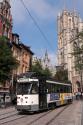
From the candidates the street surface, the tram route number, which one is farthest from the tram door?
the tram route number

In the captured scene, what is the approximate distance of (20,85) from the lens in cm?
3167

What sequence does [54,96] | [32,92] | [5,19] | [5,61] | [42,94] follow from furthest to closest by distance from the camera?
[5,19], [5,61], [54,96], [42,94], [32,92]

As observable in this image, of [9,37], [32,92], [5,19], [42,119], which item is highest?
[5,19]

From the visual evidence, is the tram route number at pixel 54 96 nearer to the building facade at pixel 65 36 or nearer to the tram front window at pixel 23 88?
the tram front window at pixel 23 88

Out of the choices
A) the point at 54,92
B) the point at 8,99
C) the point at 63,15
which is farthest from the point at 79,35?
the point at 63,15

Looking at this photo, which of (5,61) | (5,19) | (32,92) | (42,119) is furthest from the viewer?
(5,19)

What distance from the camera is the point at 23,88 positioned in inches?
1235

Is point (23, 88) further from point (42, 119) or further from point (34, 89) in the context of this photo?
point (42, 119)

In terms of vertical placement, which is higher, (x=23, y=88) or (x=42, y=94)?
(x=23, y=88)

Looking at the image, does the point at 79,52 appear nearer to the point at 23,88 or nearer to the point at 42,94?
the point at 42,94

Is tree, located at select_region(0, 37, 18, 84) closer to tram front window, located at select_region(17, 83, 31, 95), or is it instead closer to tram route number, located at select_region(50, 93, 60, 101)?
tram route number, located at select_region(50, 93, 60, 101)

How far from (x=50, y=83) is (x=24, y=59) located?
38.4 m

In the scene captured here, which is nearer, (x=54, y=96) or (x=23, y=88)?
(x=23, y=88)

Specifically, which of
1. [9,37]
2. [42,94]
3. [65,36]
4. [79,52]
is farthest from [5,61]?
[65,36]
